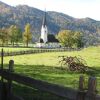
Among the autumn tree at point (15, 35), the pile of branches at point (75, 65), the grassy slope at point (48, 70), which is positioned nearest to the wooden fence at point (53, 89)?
the grassy slope at point (48, 70)

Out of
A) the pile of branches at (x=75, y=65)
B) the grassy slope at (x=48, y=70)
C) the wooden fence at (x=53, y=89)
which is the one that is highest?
the wooden fence at (x=53, y=89)

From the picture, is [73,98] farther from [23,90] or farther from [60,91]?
[23,90]

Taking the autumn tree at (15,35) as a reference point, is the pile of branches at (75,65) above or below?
below

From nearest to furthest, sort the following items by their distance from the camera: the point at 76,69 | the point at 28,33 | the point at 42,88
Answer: the point at 42,88 → the point at 76,69 → the point at 28,33

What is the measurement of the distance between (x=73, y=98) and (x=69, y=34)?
574 ft

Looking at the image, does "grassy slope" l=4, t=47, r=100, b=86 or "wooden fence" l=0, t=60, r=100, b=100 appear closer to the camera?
"wooden fence" l=0, t=60, r=100, b=100

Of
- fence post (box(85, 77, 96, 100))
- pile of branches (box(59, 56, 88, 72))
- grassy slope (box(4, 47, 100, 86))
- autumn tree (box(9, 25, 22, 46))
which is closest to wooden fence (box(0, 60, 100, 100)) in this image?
fence post (box(85, 77, 96, 100))

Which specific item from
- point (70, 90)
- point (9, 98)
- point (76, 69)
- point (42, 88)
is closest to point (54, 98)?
point (9, 98)

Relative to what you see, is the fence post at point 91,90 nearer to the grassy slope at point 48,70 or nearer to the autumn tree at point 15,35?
the grassy slope at point 48,70

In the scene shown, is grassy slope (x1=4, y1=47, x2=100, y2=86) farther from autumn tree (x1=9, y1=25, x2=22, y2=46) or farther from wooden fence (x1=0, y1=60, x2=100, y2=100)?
autumn tree (x1=9, y1=25, x2=22, y2=46)

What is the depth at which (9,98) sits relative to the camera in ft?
30.5

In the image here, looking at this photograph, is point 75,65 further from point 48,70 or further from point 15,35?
point 15,35

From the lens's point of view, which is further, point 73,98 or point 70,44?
point 70,44

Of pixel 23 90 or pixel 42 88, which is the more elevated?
pixel 42 88
